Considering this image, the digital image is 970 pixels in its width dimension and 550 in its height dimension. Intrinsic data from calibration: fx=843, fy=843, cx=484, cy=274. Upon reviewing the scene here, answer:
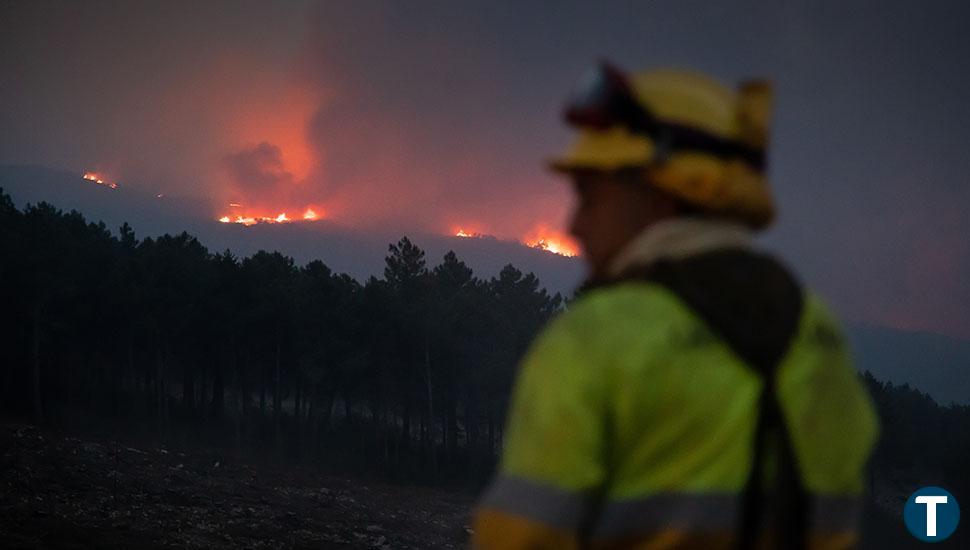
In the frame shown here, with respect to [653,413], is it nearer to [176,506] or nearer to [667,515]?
[667,515]

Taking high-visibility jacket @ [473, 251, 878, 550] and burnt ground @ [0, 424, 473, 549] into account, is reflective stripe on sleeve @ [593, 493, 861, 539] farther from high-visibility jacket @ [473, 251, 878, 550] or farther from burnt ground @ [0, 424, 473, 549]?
burnt ground @ [0, 424, 473, 549]

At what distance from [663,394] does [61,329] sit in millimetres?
54688

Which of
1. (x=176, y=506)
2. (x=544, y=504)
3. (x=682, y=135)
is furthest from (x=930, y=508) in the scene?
(x=176, y=506)

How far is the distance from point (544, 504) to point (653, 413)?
0.29m

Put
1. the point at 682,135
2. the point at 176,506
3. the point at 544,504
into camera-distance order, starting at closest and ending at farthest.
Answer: the point at 544,504
the point at 682,135
the point at 176,506

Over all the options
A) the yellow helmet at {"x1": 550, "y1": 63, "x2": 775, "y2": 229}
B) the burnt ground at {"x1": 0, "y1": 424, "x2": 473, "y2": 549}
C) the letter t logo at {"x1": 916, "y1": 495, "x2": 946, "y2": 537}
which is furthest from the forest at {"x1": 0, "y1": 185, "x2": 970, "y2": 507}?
the yellow helmet at {"x1": 550, "y1": 63, "x2": 775, "y2": 229}

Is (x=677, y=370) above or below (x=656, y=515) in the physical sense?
above

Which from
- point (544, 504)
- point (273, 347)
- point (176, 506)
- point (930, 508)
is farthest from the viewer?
point (273, 347)

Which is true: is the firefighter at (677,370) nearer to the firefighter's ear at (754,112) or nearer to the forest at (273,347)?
the firefighter's ear at (754,112)

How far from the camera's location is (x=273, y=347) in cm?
5616

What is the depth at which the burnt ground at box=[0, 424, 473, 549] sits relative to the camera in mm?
25016

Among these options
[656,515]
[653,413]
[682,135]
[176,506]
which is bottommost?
[176,506]

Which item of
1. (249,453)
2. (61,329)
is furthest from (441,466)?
(61,329)

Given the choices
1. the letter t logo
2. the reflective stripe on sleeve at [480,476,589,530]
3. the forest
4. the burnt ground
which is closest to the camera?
the reflective stripe on sleeve at [480,476,589,530]
